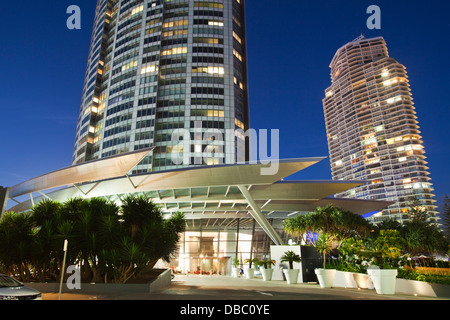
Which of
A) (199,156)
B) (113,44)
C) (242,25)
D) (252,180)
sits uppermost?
(242,25)

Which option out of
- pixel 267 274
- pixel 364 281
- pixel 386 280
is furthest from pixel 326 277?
pixel 267 274

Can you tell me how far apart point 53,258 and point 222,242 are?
34.5m

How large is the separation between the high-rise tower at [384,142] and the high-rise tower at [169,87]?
108148 mm

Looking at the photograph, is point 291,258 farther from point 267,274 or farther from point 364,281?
point 364,281

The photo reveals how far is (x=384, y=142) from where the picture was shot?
6663 inches

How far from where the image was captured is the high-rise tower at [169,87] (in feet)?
246

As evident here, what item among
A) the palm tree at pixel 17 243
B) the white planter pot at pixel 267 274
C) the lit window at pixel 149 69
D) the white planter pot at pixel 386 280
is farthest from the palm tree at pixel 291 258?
the lit window at pixel 149 69

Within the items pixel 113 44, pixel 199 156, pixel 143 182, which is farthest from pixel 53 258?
pixel 113 44

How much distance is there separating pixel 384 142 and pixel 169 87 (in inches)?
5478

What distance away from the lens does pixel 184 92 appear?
78.8m

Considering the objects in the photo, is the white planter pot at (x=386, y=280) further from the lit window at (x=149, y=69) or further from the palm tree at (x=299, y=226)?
the lit window at (x=149, y=69)

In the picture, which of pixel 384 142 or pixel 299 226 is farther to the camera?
pixel 384 142

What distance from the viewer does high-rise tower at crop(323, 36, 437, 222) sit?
15425cm
